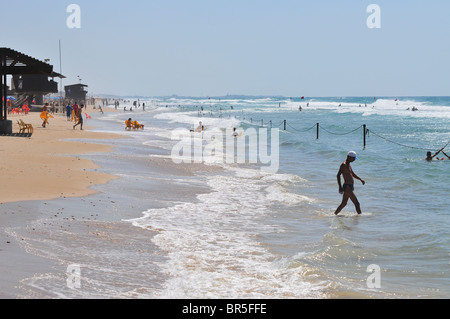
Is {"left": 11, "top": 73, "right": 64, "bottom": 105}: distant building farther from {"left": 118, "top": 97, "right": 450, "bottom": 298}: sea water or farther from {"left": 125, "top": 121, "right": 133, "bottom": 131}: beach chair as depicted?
{"left": 118, "top": 97, "right": 450, "bottom": 298}: sea water

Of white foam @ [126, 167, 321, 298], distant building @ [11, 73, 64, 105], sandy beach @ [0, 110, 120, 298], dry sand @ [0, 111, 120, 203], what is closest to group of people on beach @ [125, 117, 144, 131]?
sandy beach @ [0, 110, 120, 298]

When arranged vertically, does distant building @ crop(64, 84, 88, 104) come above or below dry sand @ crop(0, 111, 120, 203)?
above

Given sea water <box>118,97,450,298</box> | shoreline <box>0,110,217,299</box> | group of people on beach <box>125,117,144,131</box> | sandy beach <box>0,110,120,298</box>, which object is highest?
group of people on beach <box>125,117,144,131</box>

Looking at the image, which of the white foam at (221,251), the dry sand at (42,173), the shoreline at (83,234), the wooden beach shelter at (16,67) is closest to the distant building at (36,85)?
the wooden beach shelter at (16,67)

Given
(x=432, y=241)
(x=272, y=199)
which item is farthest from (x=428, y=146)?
(x=432, y=241)

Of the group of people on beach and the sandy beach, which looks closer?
the sandy beach

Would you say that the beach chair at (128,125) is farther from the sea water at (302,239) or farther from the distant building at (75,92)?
the distant building at (75,92)

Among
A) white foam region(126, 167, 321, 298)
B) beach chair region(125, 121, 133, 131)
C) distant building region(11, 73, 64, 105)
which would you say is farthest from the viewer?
distant building region(11, 73, 64, 105)

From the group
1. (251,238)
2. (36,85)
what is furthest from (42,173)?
(36,85)

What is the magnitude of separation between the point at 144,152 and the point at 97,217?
14.9m

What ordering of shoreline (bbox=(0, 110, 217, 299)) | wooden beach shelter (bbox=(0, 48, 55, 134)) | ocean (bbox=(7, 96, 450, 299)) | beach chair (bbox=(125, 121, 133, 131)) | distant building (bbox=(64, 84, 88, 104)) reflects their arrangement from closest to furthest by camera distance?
1. shoreline (bbox=(0, 110, 217, 299))
2. ocean (bbox=(7, 96, 450, 299))
3. wooden beach shelter (bbox=(0, 48, 55, 134))
4. beach chair (bbox=(125, 121, 133, 131))
5. distant building (bbox=(64, 84, 88, 104))

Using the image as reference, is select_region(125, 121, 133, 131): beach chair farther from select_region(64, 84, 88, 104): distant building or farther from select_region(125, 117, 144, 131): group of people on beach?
select_region(64, 84, 88, 104): distant building

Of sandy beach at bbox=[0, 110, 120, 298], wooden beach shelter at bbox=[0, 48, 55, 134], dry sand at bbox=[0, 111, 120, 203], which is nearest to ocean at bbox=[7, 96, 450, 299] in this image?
sandy beach at bbox=[0, 110, 120, 298]

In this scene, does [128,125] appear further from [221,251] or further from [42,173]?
[221,251]
